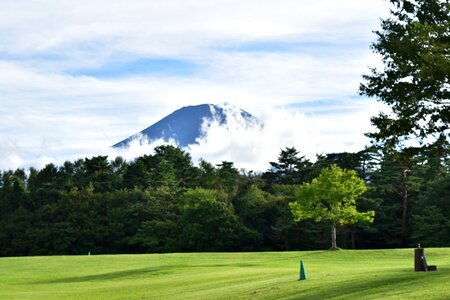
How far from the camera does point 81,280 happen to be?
4166 centimetres

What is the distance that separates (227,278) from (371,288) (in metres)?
12.7

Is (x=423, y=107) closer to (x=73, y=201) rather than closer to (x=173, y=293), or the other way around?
(x=173, y=293)

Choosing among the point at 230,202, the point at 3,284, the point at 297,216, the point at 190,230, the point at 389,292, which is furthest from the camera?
the point at 230,202

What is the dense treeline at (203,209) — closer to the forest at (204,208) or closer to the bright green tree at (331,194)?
the forest at (204,208)

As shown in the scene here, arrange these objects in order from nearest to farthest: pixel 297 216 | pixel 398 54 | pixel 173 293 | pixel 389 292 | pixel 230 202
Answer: pixel 389 292
pixel 398 54
pixel 173 293
pixel 297 216
pixel 230 202

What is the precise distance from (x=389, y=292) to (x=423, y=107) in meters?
9.06

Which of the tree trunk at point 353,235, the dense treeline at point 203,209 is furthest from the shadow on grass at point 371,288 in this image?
the tree trunk at point 353,235

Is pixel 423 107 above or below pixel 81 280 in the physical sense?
above

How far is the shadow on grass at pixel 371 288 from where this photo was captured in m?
22.5

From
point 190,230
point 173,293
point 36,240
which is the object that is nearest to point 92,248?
point 36,240

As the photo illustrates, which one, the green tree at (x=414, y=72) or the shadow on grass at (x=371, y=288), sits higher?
the green tree at (x=414, y=72)

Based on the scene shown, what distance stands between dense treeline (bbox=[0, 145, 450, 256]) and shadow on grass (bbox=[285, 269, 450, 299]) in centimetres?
5277

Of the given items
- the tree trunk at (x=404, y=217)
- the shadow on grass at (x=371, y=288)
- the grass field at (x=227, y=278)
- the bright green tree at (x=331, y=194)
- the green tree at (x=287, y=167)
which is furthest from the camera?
the green tree at (x=287, y=167)

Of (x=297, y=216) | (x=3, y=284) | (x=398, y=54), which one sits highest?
(x=398, y=54)
